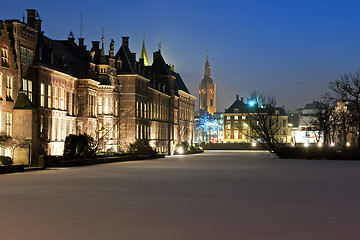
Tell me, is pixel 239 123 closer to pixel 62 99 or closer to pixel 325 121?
pixel 325 121

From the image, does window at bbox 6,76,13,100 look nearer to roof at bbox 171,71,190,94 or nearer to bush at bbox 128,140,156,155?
bush at bbox 128,140,156,155

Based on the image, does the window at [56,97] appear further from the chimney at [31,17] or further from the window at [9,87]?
the window at [9,87]

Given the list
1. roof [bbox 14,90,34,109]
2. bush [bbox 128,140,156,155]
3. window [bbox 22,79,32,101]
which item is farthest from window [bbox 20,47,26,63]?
bush [bbox 128,140,156,155]

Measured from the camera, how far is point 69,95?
2132 inches

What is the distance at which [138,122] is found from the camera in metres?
A: 72.7

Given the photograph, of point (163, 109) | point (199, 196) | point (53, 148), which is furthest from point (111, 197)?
point (163, 109)

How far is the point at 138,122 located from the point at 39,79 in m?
27.4

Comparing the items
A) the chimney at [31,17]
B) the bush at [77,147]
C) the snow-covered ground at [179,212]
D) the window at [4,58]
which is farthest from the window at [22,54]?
the snow-covered ground at [179,212]

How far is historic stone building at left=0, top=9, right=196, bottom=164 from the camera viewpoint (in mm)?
42875

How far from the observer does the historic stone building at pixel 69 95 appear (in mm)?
42875

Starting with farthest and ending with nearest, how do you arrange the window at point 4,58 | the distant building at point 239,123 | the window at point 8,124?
the distant building at point 239,123 → the window at point 8,124 → the window at point 4,58

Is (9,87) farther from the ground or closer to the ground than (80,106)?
farther from the ground

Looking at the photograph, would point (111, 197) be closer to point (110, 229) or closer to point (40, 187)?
point (40, 187)

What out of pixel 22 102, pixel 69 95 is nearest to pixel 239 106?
pixel 69 95
